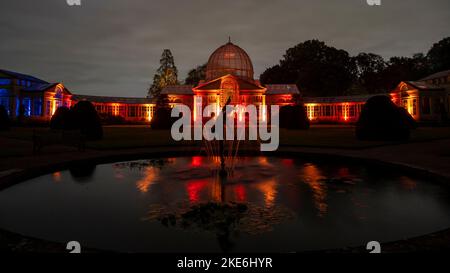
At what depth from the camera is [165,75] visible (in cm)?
7019

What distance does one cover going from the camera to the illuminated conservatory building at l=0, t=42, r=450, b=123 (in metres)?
50.8

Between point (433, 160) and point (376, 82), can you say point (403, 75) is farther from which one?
point (433, 160)

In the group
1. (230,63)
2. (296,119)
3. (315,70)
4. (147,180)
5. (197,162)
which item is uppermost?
(315,70)

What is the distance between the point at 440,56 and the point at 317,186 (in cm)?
7472

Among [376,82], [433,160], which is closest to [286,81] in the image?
[376,82]

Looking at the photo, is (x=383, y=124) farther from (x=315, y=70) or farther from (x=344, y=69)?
(x=344, y=69)

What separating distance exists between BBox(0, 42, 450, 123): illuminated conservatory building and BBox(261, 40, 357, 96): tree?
12767 mm

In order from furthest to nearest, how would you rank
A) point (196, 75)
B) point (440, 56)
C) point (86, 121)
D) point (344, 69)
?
point (196, 75)
point (344, 69)
point (440, 56)
point (86, 121)

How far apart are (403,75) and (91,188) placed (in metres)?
77.8

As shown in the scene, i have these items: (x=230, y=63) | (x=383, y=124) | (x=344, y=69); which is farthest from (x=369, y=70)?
(x=383, y=124)

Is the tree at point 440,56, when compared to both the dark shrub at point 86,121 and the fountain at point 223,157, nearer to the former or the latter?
the fountain at point 223,157

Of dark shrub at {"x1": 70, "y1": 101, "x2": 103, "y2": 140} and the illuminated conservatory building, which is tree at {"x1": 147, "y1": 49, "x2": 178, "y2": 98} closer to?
the illuminated conservatory building

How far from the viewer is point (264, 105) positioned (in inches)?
2053

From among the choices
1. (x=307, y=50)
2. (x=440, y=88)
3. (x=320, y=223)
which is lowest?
(x=320, y=223)
